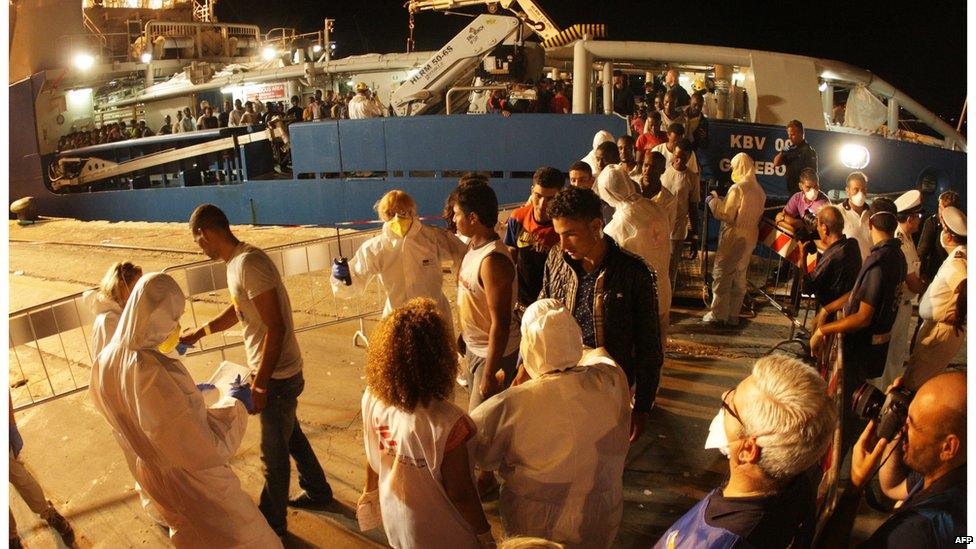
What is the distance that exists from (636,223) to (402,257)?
6.02 feet

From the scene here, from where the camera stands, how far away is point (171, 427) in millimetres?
2609

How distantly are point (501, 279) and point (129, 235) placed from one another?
38.8ft

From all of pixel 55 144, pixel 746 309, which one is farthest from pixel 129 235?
pixel 746 309

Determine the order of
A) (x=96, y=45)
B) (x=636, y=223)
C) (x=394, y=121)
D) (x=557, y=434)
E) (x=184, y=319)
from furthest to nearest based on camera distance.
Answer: (x=96, y=45) → (x=394, y=121) → (x=184, y=319) → (x=636, y=223) → (x=557, y=434)

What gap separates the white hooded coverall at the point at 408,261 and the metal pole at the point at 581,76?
23.3 ft

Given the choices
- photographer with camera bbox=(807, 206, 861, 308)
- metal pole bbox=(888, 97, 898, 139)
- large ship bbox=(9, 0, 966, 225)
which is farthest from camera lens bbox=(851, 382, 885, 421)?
metal pole bbox=(888, 97, 898, 139)

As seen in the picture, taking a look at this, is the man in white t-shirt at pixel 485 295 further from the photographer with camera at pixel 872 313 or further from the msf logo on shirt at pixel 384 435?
the photographer with camera at pixel 872 313

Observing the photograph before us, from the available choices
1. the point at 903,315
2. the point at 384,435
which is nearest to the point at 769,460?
the point at 384,435

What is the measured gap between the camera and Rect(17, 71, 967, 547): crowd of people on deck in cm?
183

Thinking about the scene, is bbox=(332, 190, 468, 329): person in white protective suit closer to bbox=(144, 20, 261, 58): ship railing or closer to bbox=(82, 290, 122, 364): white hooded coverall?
bbox=(82, 290, 122, 364): white hooded coverall

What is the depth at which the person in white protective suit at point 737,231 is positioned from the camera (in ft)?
21.2

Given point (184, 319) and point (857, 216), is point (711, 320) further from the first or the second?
point (184, 319)

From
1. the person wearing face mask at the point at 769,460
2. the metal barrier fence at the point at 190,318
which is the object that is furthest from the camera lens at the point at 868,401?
the metal barrier fence at the point at 190,318

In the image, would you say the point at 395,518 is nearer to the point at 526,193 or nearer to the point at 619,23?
the point at 526,193
